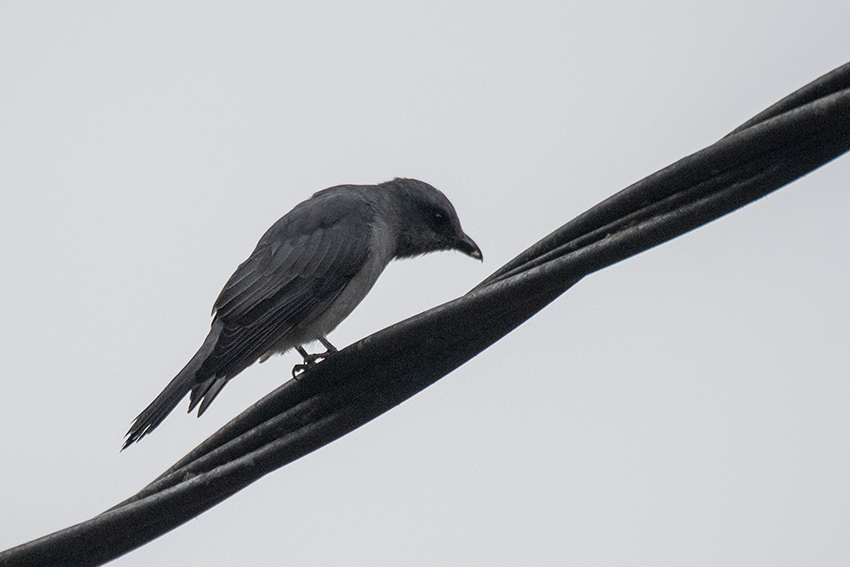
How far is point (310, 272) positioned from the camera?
18.4 feet

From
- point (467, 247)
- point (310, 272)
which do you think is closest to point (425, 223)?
point (467, 247)

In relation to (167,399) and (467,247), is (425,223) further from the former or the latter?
(167,399)

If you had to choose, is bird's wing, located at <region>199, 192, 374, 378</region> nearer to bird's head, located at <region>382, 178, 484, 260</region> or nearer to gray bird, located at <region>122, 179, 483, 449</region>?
gray bird, located at <region>122, 179, 483, 449</region>

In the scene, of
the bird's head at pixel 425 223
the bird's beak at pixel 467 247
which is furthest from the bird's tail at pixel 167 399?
the bird's beak at pixel 467 247

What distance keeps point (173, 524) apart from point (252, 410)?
0.54m

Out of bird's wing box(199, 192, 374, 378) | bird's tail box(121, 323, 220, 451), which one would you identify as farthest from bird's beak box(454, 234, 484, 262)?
bird's tail box(121, 323, 220, 451)

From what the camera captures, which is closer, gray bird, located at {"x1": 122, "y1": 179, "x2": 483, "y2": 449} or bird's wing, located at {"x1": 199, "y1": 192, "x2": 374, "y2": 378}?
gray bird, located at {"x1": 122, "y1": 179, "x2": 483, "y2": 449}

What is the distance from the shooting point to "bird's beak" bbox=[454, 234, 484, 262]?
6801 millimetres

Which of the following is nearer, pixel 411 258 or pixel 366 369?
pixel 366 369

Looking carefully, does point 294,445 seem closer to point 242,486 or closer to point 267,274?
point 242,486

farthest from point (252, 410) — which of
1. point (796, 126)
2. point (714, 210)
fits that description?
point (796, 126)

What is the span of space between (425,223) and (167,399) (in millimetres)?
2746

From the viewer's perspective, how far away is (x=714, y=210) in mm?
2830

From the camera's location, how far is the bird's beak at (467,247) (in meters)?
6.80
